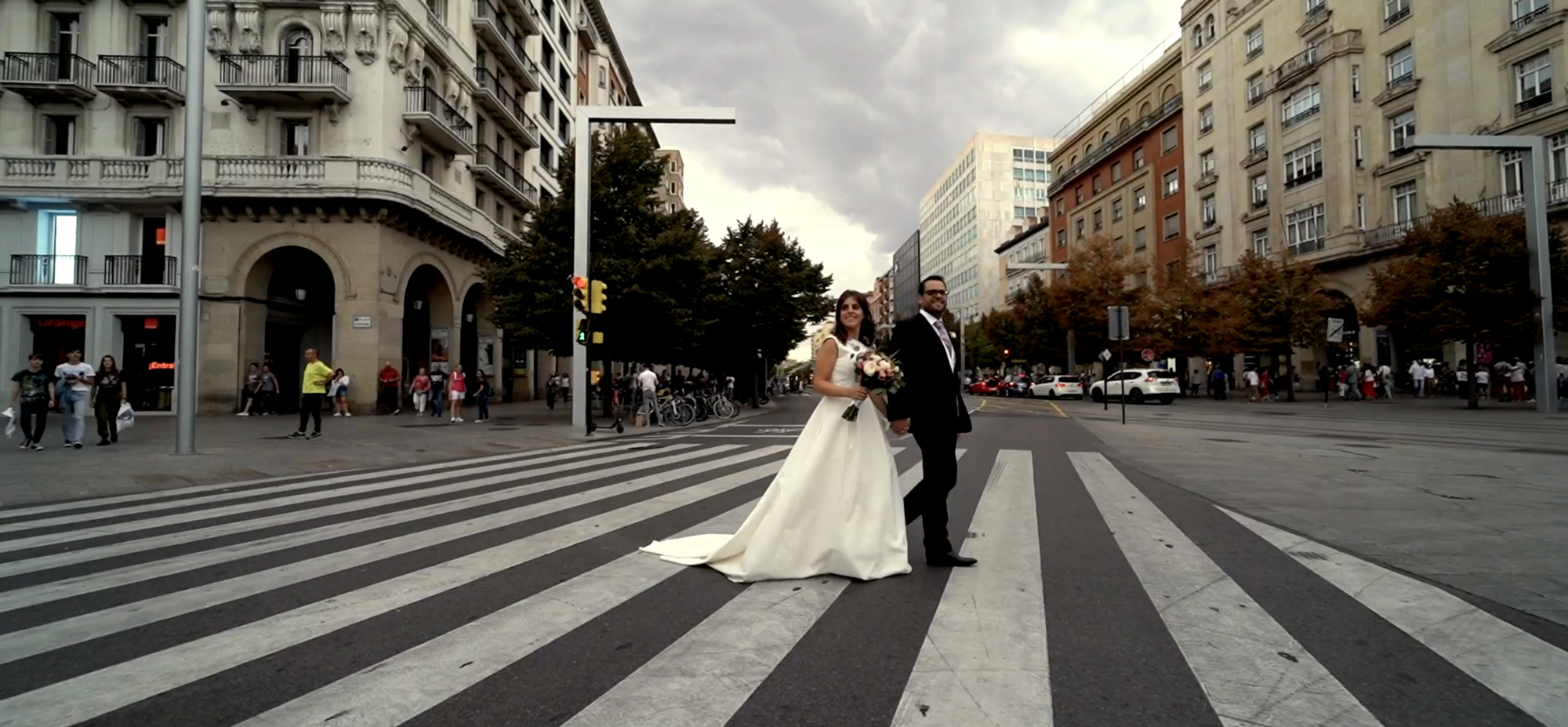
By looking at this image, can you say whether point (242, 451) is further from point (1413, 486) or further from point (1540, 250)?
point (1540, 250)

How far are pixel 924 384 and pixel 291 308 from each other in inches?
1059

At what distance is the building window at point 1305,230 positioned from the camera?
3547 cm

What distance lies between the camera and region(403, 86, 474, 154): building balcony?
23641 millimetres

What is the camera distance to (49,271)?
882 inches

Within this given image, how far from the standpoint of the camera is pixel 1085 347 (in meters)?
48.7

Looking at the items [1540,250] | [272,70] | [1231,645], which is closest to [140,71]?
[272,70]

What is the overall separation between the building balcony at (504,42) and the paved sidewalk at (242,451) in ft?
54.1

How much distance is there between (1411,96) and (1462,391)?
12353mm

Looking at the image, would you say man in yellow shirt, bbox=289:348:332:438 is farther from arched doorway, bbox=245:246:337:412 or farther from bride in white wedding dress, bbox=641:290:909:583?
bride in white wedding dress, bbox=641:290:909:583

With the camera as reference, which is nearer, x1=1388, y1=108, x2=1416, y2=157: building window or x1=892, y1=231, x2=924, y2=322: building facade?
x1=1388, y1=108, x2=1416, y2=157: building window

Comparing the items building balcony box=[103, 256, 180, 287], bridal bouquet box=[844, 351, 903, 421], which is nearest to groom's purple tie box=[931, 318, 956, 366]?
bridal bouquet box=[844, 351, 903, 421]

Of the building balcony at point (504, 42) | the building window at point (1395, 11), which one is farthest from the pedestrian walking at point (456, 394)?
the building window at point (1395, 11)

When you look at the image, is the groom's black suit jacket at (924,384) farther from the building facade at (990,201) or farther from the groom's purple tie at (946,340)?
the building facade at (990,201)

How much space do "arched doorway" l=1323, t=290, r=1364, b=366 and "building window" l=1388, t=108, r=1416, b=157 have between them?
6.44 metres
